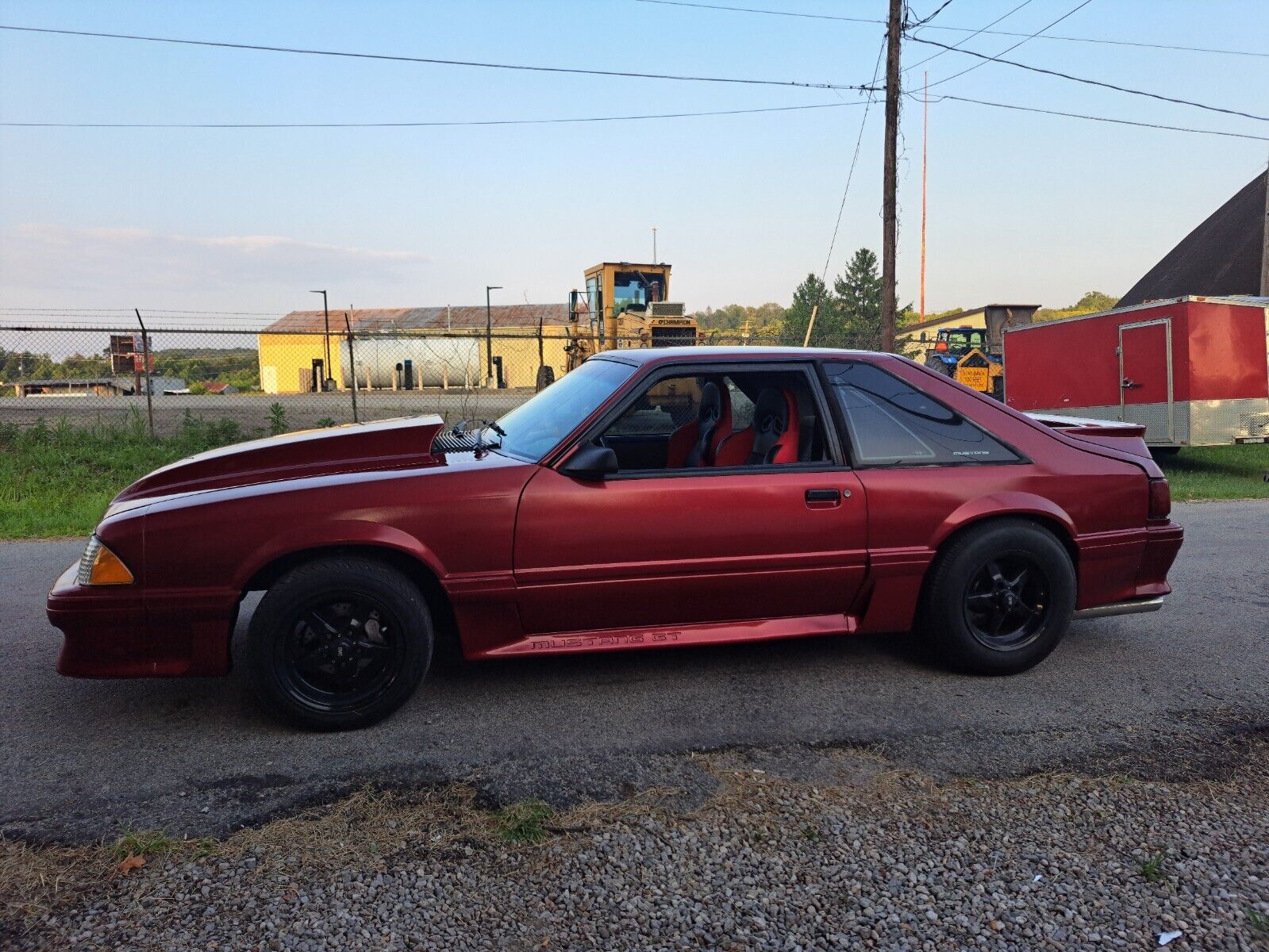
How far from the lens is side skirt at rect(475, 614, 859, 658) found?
367 centimetres

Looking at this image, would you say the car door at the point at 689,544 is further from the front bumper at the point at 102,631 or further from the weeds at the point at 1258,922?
the weeds at the point at 1258,922

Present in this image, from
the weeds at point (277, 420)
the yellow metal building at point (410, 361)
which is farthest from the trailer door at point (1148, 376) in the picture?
the yellow metal building at point (410, 361)

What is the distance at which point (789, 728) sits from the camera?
3508mm

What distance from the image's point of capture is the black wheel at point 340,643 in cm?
336

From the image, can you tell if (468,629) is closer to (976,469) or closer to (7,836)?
(7,836)

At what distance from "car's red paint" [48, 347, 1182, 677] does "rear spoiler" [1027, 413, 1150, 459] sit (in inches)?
3.7

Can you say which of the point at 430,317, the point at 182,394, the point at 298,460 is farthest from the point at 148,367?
the point at 430,317

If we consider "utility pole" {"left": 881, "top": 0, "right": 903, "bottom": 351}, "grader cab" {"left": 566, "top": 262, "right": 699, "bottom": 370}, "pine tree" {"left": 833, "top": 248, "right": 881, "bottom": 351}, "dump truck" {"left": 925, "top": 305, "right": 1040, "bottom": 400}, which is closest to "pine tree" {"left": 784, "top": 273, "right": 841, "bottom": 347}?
"pine tree" {"left": 833, "top": 248, "right": 881, "bottom": 351}

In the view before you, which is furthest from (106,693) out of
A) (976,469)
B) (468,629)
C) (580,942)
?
(976,469)

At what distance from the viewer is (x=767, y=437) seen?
4094mm

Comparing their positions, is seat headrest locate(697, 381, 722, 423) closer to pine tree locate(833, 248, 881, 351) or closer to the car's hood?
the car's hood

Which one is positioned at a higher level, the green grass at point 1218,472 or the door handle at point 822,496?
the door handle at point 822,496

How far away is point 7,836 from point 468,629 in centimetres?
152

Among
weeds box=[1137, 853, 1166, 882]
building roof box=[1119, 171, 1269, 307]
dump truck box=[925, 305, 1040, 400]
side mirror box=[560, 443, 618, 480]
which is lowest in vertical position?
weeds box=[1137, 853, 1166, 882]
